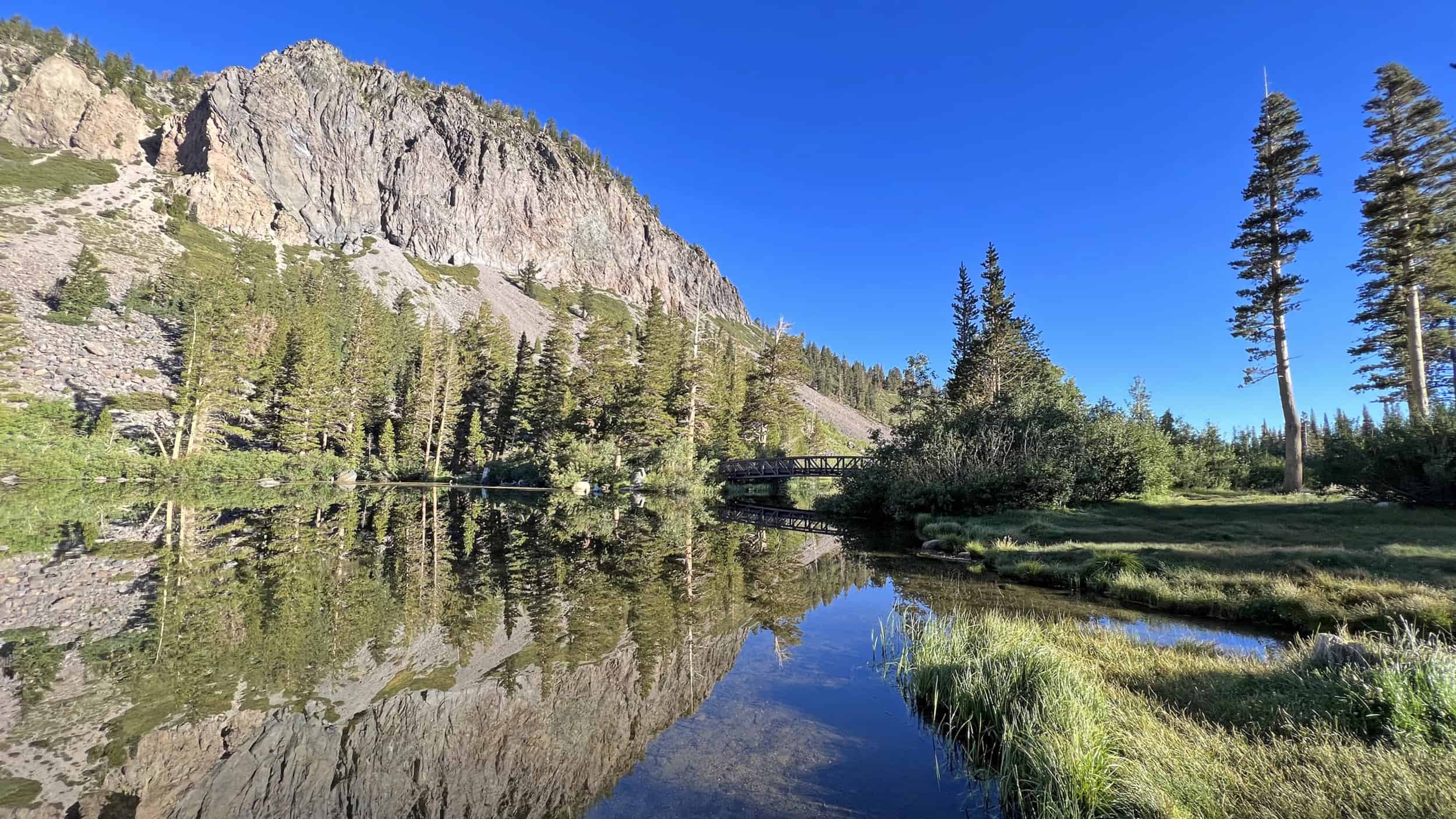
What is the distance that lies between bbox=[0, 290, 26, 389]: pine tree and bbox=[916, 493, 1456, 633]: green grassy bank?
213ft

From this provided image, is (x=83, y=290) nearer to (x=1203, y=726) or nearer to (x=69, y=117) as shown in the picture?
(x=1203, y=726)

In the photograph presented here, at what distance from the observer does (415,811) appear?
17.0 feet

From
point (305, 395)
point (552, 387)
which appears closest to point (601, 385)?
point (552, 387)

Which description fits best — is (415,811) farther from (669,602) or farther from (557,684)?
(669,602)

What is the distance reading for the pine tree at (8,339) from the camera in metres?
40.9

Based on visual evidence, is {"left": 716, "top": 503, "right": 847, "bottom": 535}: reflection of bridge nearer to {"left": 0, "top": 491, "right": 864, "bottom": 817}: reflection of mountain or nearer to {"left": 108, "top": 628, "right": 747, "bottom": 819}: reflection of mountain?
{"left": 0, "top": 491, "right": 864, "bottom": 817}: reflection of mountain

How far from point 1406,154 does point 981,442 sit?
21.1m

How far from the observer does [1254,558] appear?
12.6m

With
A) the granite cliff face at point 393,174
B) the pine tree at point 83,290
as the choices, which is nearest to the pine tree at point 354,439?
the pine tree at point 83,290

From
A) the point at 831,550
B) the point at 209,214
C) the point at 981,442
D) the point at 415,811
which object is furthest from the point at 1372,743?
the point at 209,214

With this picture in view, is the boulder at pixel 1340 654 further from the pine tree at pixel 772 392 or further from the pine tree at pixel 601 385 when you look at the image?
the pine tree at pixel 772 392

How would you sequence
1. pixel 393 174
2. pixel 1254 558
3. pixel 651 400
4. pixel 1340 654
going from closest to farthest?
pixel 1340 654
pixel 1254 558
pixel 651 400
pixel 393 174

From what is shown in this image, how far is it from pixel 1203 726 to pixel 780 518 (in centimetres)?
2829

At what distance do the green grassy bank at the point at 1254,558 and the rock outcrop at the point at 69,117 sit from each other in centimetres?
16342
